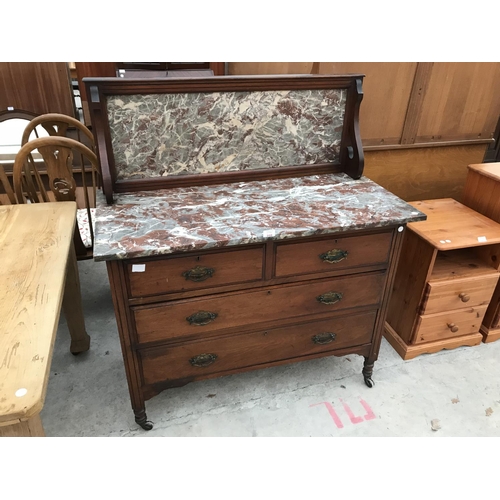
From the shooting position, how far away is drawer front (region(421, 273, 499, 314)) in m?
2.20

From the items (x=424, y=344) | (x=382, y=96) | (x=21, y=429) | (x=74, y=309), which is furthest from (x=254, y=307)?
(x=382, y=96)

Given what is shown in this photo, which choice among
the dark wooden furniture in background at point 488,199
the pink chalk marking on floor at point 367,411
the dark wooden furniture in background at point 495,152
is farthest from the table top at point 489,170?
the dark wooden furniture in background at point 495,152

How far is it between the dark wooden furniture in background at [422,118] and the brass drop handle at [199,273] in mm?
1630

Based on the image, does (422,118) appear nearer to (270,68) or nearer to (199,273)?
(270,68)

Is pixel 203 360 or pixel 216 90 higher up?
pixel 216 90

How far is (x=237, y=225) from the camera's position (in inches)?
62.1

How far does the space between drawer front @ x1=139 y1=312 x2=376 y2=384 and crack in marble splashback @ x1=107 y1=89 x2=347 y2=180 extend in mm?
791

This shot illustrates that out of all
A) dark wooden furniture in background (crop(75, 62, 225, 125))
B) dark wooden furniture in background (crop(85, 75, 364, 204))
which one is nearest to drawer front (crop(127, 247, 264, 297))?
dark wooden furniture in background (crop(85, 75, 364, 204))

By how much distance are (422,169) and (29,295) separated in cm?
261

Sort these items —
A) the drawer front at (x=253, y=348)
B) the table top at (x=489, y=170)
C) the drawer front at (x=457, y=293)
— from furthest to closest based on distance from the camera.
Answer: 1. the table top at (x=489, y=170)
2. the drawer front at (x=457, y=293)
3. the drawer front at (x=253, y=348)

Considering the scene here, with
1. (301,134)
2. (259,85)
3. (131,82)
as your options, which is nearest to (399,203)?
(301,134)

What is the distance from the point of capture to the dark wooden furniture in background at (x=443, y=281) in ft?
7.13

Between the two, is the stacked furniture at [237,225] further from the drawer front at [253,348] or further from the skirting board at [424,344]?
the skirting board at [424,344]

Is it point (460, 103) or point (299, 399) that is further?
point (460, 103)
